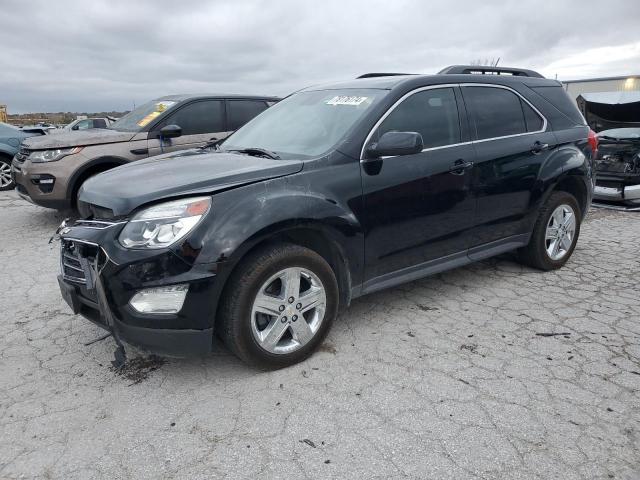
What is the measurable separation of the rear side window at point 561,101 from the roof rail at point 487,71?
0.24 m

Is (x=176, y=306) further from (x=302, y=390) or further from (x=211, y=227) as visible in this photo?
(x=302, y=390)

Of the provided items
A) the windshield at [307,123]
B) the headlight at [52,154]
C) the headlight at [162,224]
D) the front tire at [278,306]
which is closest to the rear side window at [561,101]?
the windshield at [307,123]

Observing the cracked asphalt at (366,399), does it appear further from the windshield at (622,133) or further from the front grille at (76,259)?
the windshield at (622,133)

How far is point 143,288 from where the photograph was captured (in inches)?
100

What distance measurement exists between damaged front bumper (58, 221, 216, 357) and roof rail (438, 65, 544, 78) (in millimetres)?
2665

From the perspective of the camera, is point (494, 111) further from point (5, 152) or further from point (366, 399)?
point (5, 152)

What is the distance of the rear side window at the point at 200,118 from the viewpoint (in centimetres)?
693

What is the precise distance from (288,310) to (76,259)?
1273 millimetres

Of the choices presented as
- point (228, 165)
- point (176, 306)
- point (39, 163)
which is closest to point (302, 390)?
point (176, 306)

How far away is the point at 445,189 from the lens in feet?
11.8

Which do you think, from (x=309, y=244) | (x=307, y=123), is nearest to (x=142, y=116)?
(x=307, y=123)

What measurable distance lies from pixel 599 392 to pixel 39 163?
21.3 feet

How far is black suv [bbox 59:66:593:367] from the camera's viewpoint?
2.59m

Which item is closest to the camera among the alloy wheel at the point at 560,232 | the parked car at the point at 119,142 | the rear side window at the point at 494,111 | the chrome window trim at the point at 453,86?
the chrome window trim at the point at 453,86
